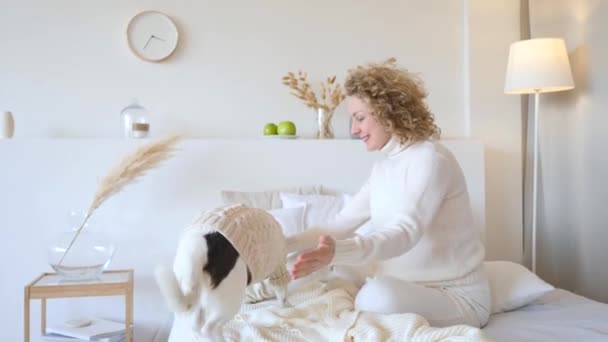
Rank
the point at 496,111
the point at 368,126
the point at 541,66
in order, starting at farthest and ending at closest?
the point at 496,111 → the point at 541,66 → the point at 368,126

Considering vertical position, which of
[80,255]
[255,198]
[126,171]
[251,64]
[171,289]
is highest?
[251,64]

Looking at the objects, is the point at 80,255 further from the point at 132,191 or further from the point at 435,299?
the point at 435,299

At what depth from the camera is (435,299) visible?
1.55 meters

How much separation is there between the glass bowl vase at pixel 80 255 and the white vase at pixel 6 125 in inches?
22.0

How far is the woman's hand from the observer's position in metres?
1.15

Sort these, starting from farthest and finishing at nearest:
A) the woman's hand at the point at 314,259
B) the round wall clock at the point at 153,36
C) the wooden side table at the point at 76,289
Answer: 1. the round wall clock at the point at 153,36
2. the wooden side table at the point at 76,289
3. the woman's hand at the point at 314,259

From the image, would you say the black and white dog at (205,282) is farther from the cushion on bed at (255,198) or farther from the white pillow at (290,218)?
the cushion on bed at (255,198)

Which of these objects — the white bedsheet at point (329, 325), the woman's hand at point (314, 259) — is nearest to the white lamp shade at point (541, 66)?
the white bedsheet at point (329, 325)

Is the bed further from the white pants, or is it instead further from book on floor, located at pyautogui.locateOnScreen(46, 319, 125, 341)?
the white pants

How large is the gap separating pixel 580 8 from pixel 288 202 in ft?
5.41

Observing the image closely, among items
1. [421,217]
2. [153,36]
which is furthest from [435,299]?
[153,36]

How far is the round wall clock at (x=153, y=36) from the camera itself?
2719 mm

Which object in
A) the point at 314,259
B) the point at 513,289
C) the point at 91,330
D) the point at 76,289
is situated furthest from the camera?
the point at 91,330

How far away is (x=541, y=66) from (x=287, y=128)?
1214 mm
